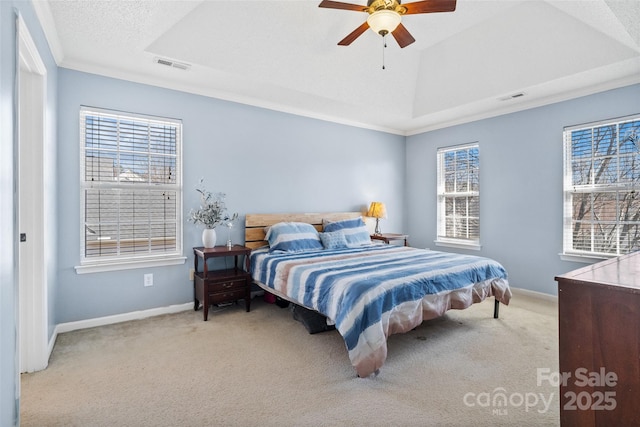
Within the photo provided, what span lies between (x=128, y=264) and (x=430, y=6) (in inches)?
139

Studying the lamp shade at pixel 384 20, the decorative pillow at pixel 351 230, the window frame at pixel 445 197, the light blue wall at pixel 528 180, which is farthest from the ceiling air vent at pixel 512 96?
the decorative pillow at pixel 351 230

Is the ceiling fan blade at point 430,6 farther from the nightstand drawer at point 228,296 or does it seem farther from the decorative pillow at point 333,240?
the nightstand drawer at point 228,296

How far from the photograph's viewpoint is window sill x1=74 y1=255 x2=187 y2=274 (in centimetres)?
314

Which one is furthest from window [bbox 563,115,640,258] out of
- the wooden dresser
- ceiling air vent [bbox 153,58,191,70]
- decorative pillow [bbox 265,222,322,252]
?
ceiling air vent [bbox 153,58,191,70]

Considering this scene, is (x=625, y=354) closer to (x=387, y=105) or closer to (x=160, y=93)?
(x=387, y=105)

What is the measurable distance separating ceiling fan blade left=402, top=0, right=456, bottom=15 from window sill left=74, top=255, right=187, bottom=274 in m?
3.19

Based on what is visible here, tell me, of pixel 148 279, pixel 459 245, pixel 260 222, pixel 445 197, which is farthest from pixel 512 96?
pixel 148 279

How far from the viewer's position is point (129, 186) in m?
3.41

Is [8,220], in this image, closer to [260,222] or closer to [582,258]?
[260,222]

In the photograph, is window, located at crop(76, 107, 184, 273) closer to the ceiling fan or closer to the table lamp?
the ceiling fan

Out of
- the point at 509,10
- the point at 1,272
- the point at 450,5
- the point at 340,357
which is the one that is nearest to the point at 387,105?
the point at 509,10

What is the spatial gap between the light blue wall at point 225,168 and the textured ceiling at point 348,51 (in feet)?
0.69

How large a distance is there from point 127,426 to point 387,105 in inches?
169

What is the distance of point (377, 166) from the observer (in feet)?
18.2
